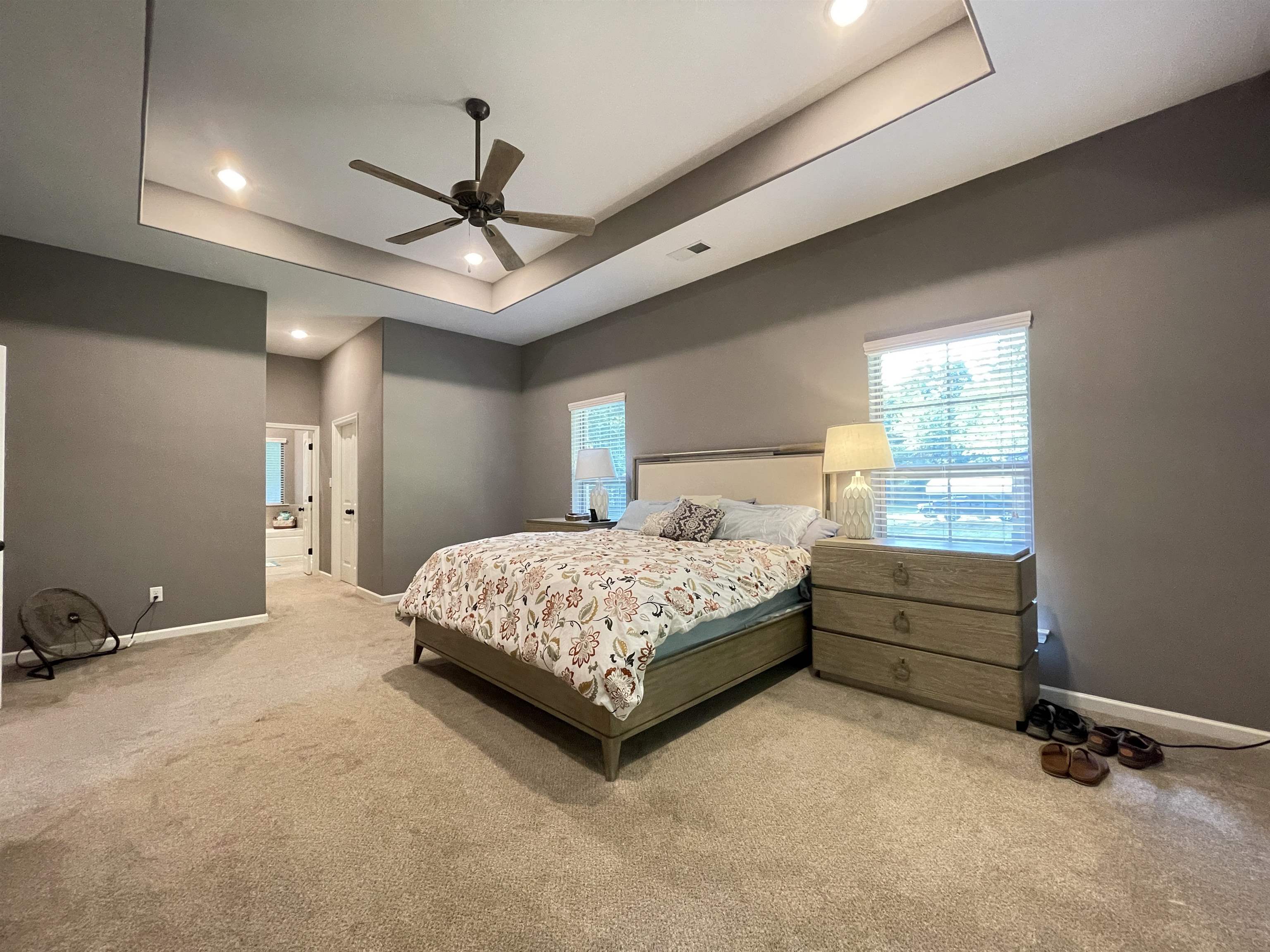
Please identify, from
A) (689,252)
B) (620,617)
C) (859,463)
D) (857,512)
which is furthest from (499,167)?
(857,512)

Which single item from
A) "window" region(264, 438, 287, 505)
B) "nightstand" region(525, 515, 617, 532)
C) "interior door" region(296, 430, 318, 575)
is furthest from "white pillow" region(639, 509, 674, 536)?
"window" region(264, 438, 287, 505)

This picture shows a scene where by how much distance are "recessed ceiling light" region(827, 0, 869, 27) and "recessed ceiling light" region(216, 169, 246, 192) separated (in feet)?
10.9

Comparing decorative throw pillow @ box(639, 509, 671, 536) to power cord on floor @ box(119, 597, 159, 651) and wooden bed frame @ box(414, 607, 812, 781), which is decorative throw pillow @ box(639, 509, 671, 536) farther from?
power cord on floor @ box(119, 597, 159, 651)

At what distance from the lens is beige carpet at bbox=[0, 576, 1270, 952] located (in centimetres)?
133

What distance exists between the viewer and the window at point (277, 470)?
26.1 ft

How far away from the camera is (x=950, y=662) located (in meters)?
2.47

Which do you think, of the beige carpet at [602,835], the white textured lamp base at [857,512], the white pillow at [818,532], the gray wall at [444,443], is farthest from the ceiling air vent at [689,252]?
the beige carpet at [602,835]

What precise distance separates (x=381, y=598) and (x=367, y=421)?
1.80m

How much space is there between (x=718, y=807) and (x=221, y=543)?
432 centimetres

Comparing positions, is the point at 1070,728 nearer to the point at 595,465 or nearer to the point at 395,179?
the point at 595,465

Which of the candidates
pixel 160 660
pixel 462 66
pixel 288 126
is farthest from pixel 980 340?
pixel 160 660

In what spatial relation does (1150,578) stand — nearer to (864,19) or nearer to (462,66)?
(864,19)

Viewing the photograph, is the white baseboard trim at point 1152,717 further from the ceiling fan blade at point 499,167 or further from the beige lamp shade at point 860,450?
the ceiling fan blade at point 499,167

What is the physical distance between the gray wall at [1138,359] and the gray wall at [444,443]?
3.98 metres
